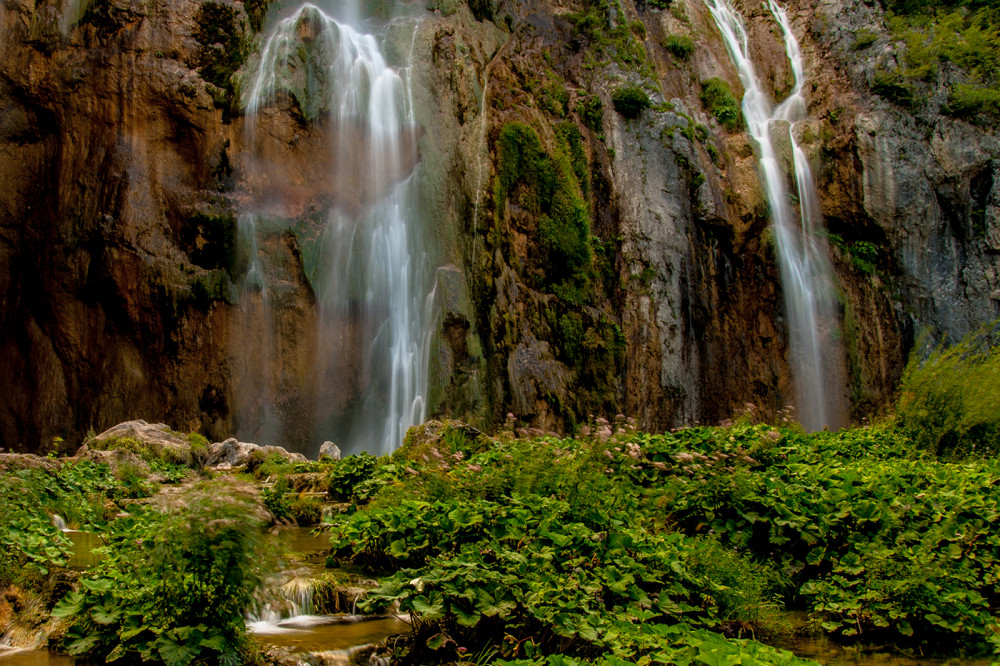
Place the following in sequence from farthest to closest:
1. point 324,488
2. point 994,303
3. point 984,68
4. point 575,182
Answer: point 984,68 < point 994,303 < point 575,182 < point 324,488

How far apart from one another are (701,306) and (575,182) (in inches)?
202

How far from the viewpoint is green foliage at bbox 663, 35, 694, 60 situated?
25.8m

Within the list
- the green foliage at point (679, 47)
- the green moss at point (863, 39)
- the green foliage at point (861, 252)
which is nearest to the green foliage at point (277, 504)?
the green foliage at point (861, 252)

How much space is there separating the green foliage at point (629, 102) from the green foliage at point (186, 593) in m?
21.2

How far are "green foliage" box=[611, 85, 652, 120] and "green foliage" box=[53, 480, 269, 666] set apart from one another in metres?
21.2

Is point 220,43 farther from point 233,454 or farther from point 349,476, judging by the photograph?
point 349,476

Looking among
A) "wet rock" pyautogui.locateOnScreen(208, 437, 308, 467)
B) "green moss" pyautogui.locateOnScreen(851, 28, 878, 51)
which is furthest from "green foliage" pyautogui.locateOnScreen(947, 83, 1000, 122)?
"wet rock" pyautogui.locateOnScreen(208, 437, 308, 467)

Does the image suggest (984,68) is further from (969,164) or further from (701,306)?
(701,306)

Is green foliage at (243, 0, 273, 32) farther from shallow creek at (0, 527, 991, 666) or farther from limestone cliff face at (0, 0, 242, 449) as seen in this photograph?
shallow creek at (0, 527, 991, 666)

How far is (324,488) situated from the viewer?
10062mm

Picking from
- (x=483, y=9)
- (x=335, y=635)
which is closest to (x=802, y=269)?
(x=483, y=9)

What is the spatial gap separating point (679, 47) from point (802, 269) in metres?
9.09

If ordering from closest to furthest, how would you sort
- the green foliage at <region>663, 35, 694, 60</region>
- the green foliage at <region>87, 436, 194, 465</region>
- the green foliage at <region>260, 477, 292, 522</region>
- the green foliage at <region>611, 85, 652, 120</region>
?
the green foliage at <region>260, 477, 292, 522</region>, the green foliage at <region>87, 436, 194, 465</region>, the green foliage at <region>611, 85, 652, 120</region>, the green foliage at <region>663, 35, 694, 60</region>

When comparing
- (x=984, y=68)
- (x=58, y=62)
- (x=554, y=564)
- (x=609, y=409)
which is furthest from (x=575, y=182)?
Answer: (x=554, y=564)
